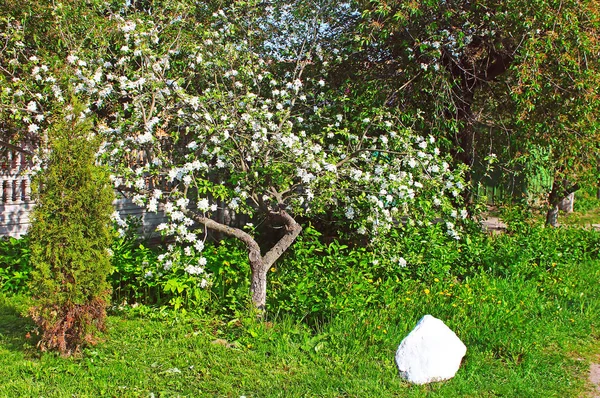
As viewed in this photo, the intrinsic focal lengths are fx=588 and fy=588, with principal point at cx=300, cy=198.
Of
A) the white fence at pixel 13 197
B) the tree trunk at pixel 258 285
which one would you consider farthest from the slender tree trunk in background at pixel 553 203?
the white fence at pixel 13 197

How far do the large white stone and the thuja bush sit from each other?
2.24 metres

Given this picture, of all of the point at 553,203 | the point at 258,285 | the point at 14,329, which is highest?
the point at 553,203

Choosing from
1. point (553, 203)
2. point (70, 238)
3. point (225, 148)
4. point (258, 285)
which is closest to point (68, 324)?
point (70, 238)

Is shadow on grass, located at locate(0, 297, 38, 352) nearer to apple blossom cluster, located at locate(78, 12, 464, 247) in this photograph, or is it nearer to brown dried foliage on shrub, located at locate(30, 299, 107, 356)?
brown dried foliage on shrub, located at locate(30, 299, 107, 356)

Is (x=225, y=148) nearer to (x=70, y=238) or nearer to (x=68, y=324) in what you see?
(x=70, y=238)

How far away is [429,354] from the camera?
4090 millimetres

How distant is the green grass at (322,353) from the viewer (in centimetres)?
395

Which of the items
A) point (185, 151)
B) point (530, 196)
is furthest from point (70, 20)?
point (530, 196)

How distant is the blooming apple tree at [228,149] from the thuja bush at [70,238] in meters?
0.57

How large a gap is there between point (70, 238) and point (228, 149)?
1.85 m

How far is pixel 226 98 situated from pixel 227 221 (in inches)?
122

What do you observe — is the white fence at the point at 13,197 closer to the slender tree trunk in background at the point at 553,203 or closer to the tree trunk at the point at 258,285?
the tree trunk at the point at 258,285

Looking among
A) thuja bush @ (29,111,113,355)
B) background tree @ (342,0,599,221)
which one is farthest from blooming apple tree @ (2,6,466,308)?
background tree @ (342,0,599,221)

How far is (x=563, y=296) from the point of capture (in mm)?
5801
